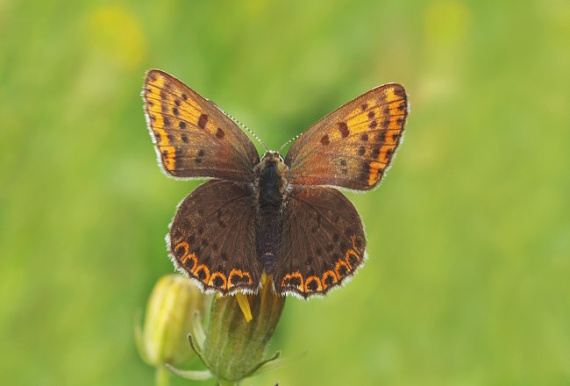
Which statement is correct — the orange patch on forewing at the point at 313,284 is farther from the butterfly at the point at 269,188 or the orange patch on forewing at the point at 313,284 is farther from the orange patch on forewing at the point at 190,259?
the orange patch on forewing at the point at 190,259

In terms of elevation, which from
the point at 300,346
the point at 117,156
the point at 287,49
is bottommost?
the point at 300,346

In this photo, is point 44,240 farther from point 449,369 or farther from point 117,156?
point 449,369

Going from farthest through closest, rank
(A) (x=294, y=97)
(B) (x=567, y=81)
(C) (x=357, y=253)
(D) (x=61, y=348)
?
(B) (x=567, y=81), (A) (x=294, y=97), (D) (x=61, y=348), (C) (x=357, y=253)

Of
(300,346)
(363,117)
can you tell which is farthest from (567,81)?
(363,117)

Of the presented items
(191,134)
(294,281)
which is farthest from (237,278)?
(191,134)

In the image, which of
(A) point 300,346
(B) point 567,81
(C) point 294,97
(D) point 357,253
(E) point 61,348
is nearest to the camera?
(D) point 357,253

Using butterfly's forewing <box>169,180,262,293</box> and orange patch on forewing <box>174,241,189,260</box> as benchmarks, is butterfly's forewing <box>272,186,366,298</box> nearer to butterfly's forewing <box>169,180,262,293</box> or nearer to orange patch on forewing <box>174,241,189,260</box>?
butterfly's forewing <box>169,180,262,293</box>

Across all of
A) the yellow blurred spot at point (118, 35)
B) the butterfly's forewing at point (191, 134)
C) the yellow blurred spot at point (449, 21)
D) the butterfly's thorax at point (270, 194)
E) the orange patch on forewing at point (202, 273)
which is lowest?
the orange patch on forewing at point (202, 273)

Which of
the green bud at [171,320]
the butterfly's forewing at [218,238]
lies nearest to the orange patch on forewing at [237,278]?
the butterfly's forewing at [218,238]
